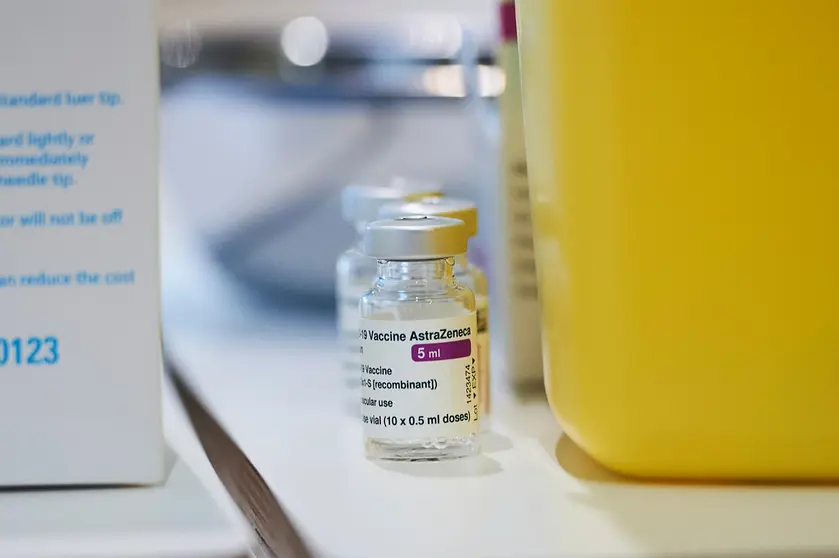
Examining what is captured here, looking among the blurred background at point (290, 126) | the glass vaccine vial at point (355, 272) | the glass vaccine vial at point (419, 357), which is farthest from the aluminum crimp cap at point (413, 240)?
the blurred background at point (290, 126)

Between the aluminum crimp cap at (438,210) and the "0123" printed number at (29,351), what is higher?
the aluminum crimp cap at (438,210)

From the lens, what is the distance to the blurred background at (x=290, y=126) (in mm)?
913

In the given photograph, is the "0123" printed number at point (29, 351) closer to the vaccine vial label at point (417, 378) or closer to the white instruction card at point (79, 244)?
the white instruction card at point (79, 244)

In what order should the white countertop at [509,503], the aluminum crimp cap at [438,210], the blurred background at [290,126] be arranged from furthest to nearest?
the blurred background at [290,126], the aluminum crimp cap at [438,210], the white countertop at [509,503]

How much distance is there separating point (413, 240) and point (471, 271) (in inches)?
3.8

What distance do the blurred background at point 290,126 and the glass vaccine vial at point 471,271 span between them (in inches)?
15.0

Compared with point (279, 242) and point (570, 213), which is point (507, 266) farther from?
point (279, 242)

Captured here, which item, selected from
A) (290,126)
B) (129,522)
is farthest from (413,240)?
(290,126)

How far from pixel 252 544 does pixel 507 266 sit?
282mm

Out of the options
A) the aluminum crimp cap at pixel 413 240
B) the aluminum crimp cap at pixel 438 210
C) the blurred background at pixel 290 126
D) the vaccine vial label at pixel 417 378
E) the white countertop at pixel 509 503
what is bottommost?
the white countertop at pixel 509 503

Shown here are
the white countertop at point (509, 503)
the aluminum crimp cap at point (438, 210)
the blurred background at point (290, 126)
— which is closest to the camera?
the white countertop at point (509, 503)

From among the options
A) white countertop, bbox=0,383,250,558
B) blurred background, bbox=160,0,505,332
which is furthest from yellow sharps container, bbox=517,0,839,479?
blurred background, bbox=160,0,505,332

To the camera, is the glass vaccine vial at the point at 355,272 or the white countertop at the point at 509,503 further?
the glass vaccine vial at the point at 355,272

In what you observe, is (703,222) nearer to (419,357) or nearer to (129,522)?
(419,357)
